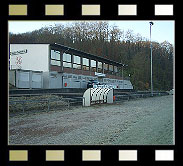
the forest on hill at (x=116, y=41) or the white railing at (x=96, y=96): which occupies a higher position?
the forest on hill at (x=116, y=41)

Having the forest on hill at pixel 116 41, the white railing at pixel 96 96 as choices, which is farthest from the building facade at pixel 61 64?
the white railing at pixel 96 96

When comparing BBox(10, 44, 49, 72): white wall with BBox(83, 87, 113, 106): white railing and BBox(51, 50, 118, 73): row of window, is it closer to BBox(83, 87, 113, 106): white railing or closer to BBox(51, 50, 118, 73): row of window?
BBox(51, 50, 118, 73): row of window

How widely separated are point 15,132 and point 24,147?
4309 mm

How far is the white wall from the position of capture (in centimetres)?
1930

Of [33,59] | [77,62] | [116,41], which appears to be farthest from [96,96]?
[77,62]

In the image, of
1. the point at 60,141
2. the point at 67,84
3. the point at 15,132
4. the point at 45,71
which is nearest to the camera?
the point at 60,141

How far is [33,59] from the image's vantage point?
2006 centimetres

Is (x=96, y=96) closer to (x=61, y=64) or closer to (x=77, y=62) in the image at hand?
(x=61, y=64)

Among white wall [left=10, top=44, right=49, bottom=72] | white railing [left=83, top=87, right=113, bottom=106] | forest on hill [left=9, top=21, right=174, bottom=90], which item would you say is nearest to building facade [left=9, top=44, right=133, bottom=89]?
white wall [left=10, top=44, right=49, bottom=72]

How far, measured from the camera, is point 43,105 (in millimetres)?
11773

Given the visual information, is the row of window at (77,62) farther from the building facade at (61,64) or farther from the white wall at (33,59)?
the white wall at (33,59)

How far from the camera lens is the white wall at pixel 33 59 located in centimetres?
1930
